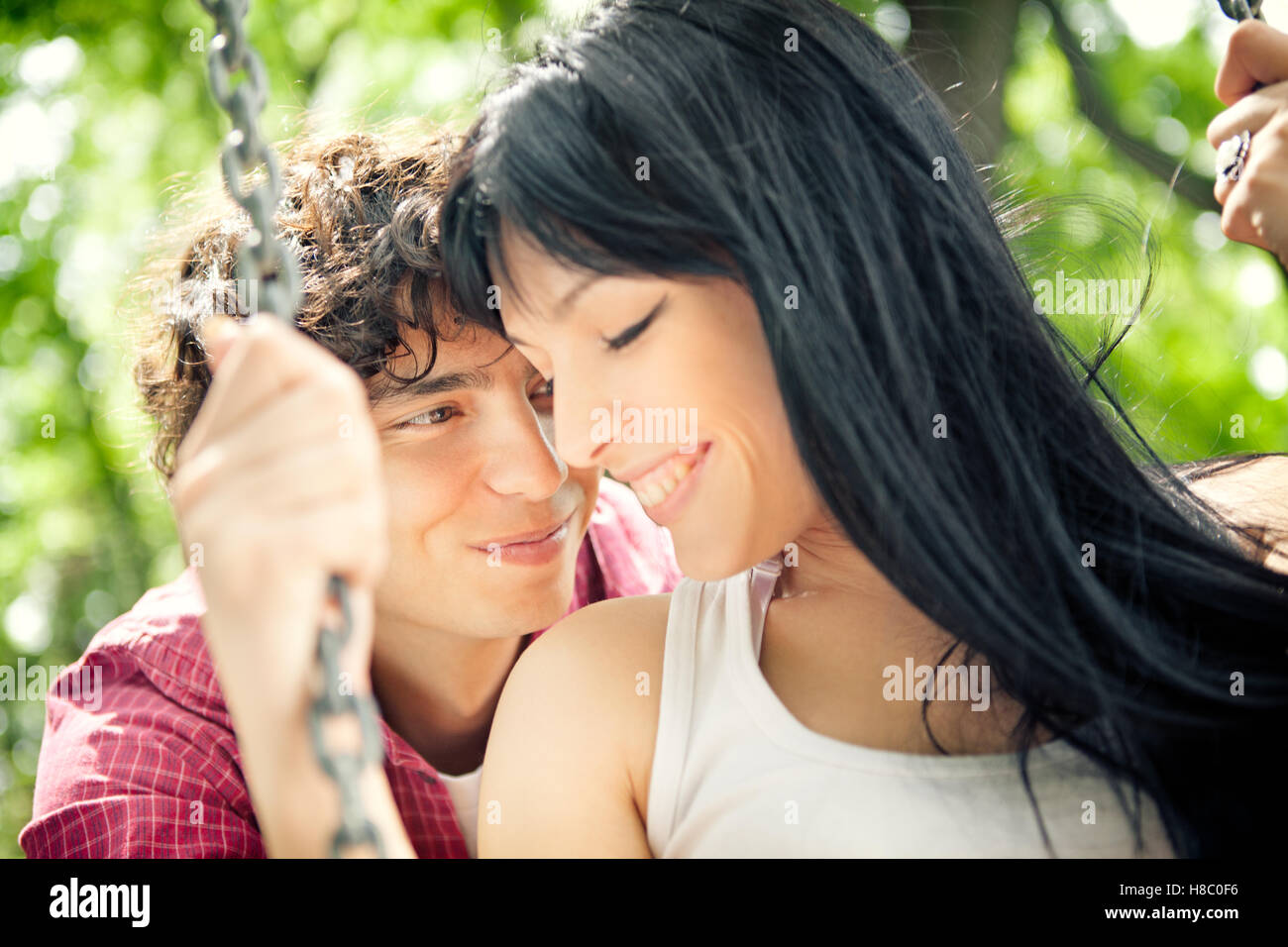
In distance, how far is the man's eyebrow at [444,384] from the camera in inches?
64.9

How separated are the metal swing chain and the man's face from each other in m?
0.81

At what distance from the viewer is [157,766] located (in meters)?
1.69

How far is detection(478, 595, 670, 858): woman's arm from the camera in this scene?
1310 mm

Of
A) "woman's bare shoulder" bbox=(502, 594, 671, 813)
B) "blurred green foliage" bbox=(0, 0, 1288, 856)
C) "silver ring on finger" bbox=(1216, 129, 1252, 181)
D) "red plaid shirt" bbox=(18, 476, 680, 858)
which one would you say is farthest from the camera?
"blurred green foliage" bbox=(0, 0, 1288, 856)

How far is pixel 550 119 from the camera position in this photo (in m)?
1.28

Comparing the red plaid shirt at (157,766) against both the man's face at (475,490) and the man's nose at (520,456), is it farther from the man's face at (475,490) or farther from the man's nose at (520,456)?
the man's nose at (520,456)

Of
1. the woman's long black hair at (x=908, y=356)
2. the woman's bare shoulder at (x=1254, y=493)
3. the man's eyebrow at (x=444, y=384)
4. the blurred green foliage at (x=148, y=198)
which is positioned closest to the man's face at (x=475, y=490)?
the man's eyebrow at (x=444, y=384)

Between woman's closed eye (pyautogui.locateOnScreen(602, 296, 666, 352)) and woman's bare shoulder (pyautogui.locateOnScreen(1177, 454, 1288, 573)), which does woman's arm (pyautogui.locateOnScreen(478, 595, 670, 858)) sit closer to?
woman's closed eye (pyautogui.locateOnScreen(602, 296, 666, 352))

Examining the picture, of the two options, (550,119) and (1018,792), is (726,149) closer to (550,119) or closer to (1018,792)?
(550,119)

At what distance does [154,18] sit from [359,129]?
15.8 ft

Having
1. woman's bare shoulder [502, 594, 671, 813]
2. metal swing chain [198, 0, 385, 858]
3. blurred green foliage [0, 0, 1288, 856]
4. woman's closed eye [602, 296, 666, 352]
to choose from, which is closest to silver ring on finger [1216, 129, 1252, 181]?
woman's closed eye [602, 296, 666, 352]

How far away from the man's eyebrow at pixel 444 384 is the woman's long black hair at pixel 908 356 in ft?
0.82

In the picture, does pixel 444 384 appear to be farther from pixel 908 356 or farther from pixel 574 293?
pixel 908 356
